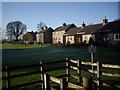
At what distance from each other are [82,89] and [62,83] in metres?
0.48

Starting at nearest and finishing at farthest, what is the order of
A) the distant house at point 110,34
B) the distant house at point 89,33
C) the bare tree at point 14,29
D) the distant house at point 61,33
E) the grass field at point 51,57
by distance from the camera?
the grass field at point 51,57 < the distant house at point 110,34 < the distant house at point 89,33 < the distant house at point 61,33 < the bare tree at point 14,29

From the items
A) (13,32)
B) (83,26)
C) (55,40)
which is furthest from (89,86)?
(13,32)

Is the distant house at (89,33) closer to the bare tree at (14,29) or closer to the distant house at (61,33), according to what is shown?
the distant house at (61,33)

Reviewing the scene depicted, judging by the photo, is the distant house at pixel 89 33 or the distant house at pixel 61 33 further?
the distant house at pixel 61 33

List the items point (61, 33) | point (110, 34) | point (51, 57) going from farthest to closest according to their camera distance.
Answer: point (61, 33), point (110, 34), point (51, 57)

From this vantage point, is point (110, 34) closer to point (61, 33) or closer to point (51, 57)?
point (51, 57)

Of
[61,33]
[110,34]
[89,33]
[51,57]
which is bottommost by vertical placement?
[51,57]

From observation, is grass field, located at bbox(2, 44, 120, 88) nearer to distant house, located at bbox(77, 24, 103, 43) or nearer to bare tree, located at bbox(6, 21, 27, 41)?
distant house, located at bbox(77, 24, 103, 43)

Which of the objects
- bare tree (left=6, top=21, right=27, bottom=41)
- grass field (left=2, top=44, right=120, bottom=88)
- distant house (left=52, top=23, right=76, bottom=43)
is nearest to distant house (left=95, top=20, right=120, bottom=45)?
grass field (left=2, top=44, right=120, bottom=88)

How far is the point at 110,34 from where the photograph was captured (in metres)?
33.0

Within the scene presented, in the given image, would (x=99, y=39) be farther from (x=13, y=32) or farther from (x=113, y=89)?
(x=13, y=32)

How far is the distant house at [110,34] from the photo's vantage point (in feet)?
104

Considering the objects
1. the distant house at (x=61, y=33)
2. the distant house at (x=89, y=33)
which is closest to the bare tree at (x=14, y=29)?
the distant house at (x=61, y=33)

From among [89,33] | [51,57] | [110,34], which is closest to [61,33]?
[89,33]
